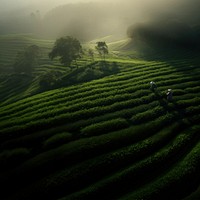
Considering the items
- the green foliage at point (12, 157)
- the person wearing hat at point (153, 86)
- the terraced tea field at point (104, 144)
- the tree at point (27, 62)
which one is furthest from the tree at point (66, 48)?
the green foliage at point (12, 157)

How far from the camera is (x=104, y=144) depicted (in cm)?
4662

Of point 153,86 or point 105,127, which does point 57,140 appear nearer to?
point 105,127

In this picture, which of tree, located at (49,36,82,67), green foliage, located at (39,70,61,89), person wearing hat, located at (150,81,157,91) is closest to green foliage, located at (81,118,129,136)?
person wearing hat, located at (150,81,157,91)

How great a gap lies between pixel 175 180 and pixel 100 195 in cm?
1239

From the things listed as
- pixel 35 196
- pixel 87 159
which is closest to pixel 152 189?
pixel 87 159

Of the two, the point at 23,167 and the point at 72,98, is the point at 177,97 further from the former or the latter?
the point at 23,167

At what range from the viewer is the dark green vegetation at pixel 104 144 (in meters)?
38.4

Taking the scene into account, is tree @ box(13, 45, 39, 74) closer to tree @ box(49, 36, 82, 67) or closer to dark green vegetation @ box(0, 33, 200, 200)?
tree @ box(49, 36, 82, 67)

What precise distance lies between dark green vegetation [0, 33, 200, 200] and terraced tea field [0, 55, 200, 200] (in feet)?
0.50

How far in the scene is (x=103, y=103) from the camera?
202ft

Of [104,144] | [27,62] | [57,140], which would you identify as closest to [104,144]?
[104,144]

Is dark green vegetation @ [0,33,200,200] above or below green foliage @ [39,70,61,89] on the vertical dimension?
below

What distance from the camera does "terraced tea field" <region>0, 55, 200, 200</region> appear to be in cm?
3844

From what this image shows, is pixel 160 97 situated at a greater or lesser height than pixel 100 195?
greater
